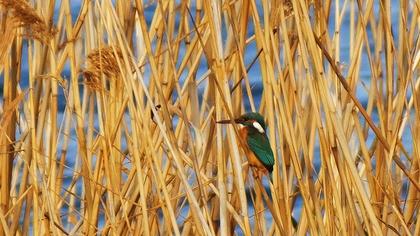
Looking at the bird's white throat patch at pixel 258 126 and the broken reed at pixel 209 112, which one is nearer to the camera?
the broken reed at pixel 209 112

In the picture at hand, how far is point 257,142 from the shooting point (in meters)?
1.73

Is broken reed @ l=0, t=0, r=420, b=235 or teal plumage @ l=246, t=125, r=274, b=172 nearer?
broken reed @ l=0, t=0, r=420, b=235

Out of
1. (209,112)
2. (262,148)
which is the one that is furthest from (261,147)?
(209,112)

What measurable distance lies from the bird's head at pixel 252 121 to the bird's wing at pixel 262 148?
0.02 meters

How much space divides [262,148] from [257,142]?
0.03 m

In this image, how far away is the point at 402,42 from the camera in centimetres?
162

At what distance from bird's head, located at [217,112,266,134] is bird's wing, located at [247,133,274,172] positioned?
0.6 inches

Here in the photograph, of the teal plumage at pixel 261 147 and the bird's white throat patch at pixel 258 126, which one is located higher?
the bird's white throat patch at pixel 258 126

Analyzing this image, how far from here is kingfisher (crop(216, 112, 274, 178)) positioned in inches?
64.6

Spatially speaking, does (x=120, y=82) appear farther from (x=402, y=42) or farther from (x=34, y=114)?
(x=402, y=42)

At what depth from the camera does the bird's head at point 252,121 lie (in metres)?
1.64

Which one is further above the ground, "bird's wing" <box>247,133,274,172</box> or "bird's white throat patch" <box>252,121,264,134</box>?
"bird's white throat patch" <box>252,121,264,134</box>

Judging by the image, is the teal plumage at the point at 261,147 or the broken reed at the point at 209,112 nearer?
the broken reed at the point at 209,112

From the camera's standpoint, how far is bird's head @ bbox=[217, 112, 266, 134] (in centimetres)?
164
